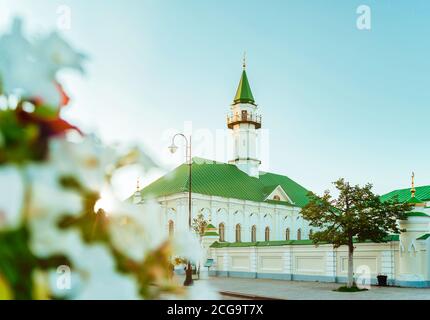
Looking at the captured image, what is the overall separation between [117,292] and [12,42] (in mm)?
389

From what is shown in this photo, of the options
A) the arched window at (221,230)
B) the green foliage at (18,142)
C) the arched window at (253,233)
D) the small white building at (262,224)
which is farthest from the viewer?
the arched window at (253,233)

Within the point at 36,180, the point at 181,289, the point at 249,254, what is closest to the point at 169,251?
the point at 181,289

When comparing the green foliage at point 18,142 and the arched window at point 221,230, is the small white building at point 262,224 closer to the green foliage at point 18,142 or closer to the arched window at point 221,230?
the arched window at point 221,230

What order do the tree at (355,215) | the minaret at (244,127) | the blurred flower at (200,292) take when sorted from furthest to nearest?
the minaret at (244,127) → the tree at (355,215) → the blurred flower at (200,292)

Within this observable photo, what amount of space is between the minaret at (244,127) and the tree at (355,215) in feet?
96.7

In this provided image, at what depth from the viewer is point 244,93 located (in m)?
48.9

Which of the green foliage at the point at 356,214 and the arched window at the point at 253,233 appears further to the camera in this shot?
the arched window at the point at 253,233

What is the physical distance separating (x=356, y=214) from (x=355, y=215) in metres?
0.06

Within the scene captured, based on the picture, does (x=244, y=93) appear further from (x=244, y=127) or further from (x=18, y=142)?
(x=18, y=142)

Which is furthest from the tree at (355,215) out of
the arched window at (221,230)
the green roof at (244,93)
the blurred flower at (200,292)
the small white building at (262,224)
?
the green roof at (244,93)

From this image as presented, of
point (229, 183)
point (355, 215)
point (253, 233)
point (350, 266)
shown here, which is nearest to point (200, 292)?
point (355, 215)

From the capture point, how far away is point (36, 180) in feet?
2.00

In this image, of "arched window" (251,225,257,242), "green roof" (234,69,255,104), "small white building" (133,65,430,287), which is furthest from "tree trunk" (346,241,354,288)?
"green roof" (234,69,255,104)

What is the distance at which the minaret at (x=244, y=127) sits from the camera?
48031 mm
